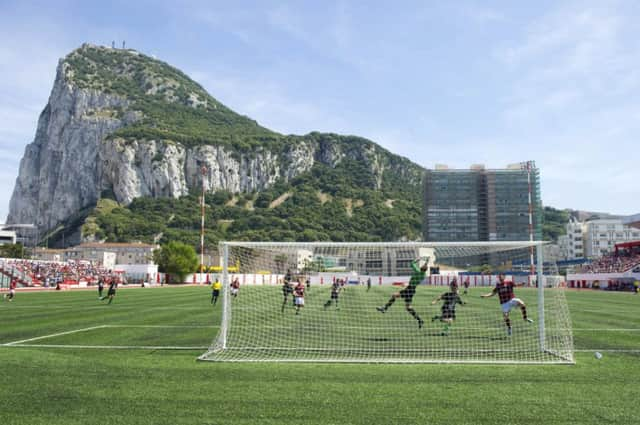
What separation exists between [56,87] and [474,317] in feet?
665

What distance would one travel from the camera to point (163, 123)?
172m

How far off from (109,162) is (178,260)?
88.3 m

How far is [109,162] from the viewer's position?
152 m

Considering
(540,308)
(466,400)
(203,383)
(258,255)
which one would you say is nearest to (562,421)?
(466,400)

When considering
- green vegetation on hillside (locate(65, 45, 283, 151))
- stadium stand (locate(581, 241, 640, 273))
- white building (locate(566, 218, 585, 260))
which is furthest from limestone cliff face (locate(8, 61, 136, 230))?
white building (locate(566, 218, 585, 260))

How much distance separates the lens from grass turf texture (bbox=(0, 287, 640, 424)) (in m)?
6.05

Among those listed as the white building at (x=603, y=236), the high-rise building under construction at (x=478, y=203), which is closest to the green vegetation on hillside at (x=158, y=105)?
the high-rise building under construction at (x=478, y=203)

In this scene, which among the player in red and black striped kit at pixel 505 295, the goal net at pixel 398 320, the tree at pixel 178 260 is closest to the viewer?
the goal net at pixel 398 320

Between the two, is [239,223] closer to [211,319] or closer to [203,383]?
[211,319]

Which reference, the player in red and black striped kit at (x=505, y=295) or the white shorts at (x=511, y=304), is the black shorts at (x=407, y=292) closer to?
the player in red and black striped kit at (x=505, y=295)

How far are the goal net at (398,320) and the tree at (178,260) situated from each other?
6262 cm

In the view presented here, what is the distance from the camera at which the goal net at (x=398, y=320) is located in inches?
427

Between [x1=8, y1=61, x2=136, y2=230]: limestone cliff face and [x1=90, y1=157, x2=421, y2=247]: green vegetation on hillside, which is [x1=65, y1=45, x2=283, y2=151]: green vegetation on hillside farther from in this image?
[x1=90, y1=157, x2=421, y2=247]: green vegetation on hillside

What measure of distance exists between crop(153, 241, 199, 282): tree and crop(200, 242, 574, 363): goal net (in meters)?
62.6
